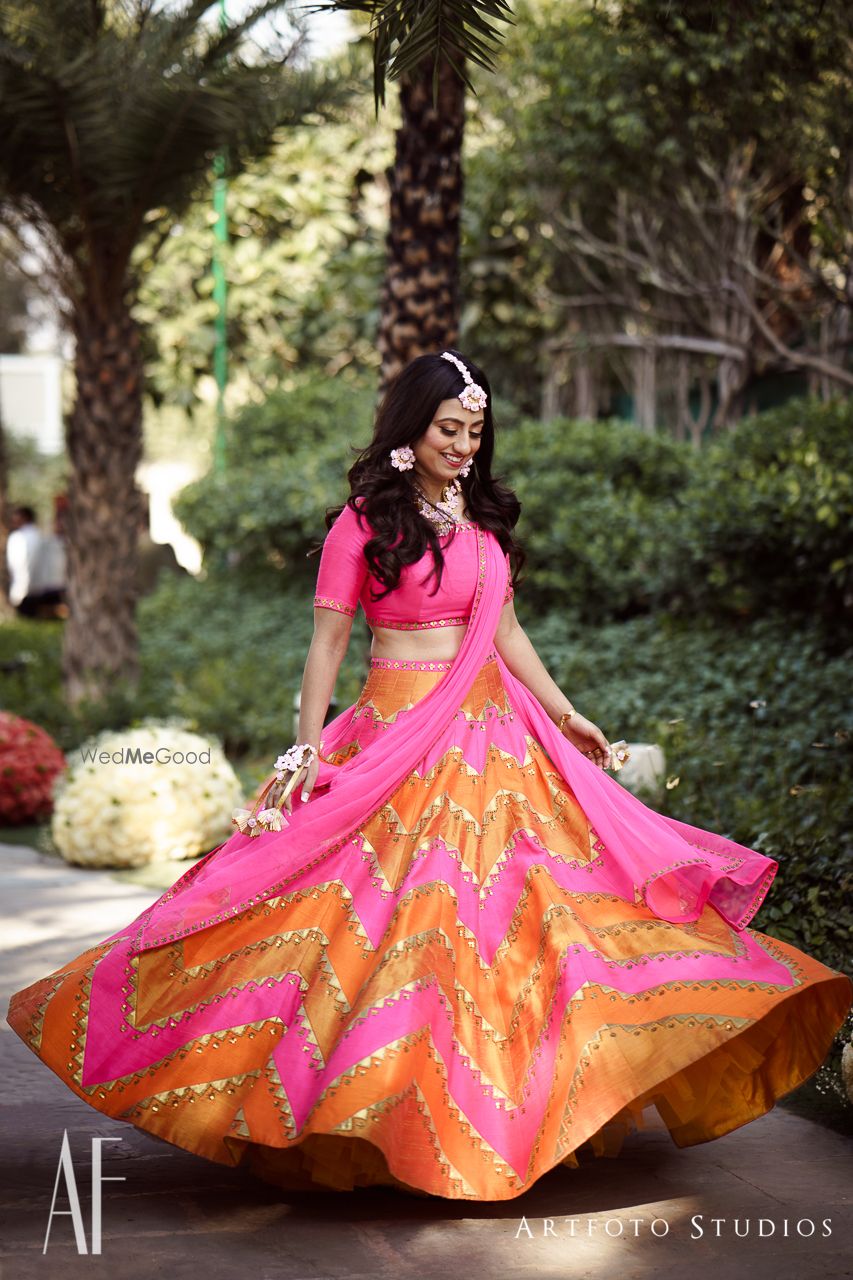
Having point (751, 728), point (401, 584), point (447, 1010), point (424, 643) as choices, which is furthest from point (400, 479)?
point (751, 728)

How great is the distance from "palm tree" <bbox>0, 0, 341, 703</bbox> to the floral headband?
6678mm

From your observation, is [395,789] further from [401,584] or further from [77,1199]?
[77,1199]

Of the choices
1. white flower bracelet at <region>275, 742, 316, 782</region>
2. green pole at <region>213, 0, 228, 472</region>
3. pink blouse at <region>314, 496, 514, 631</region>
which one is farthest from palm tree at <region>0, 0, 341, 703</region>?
white flower bracelet at <region>275, 742, 316, 782</region>

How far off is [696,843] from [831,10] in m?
6.04

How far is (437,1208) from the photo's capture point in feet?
11.5

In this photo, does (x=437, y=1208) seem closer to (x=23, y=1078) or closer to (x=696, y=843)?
(x=696, y=843)

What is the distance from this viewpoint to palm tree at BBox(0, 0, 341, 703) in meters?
9.95

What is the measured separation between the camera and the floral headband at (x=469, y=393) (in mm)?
3957

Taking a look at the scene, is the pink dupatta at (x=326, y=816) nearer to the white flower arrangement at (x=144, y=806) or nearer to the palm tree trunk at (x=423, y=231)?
the white flower arrangement at (x=144, y=806)

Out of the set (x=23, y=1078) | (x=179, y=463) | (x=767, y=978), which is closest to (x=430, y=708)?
(x=767, y=978)

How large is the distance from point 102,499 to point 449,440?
7.37 meters

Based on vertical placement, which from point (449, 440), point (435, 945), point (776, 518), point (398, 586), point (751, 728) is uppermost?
point (449, 440)

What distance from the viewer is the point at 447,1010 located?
3.39m

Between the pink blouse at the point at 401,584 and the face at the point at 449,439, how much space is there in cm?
18
